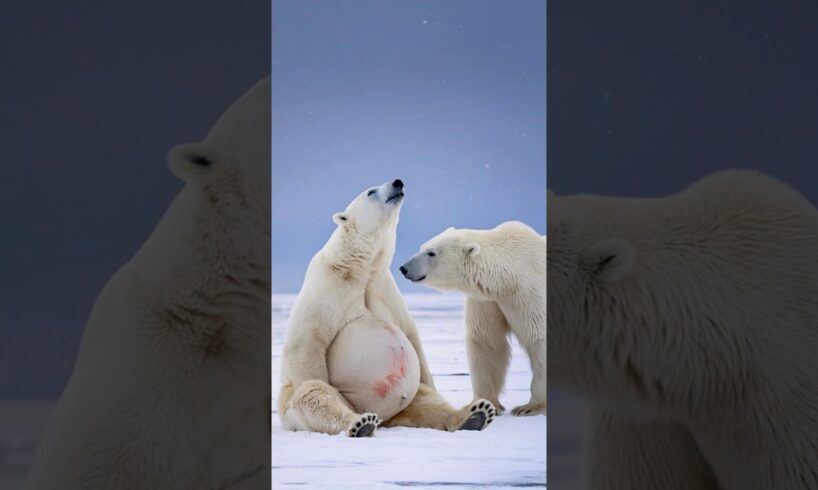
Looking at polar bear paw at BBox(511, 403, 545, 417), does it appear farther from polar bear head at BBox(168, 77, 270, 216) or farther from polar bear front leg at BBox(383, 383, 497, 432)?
polar bear head at BBox(168, 77, 270, 216)

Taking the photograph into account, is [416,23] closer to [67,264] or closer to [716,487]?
[67,264]

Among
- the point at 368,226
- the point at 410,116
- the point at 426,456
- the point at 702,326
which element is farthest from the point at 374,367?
the point at 702,326

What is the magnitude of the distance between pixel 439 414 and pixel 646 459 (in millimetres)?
1383

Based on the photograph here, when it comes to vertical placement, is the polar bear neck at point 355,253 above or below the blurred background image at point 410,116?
below

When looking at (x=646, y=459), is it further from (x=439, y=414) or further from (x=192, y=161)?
(x=439, y=414)

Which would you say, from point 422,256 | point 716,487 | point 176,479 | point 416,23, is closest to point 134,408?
point 176,479

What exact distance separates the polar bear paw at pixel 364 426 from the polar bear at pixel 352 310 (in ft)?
0.41

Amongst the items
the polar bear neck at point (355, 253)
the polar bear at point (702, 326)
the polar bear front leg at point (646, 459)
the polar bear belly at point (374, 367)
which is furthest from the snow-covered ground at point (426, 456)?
the polar bear at point (702, 326)

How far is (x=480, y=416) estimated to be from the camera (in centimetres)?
284

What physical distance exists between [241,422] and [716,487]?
0.99 meters

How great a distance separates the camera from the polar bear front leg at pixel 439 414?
2.84 m

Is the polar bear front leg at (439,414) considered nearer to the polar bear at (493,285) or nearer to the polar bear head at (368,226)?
the polar bear at (493,285)

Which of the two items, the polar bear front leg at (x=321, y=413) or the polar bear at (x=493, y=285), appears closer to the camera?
the polar bear front leg at (x=321, y=413)

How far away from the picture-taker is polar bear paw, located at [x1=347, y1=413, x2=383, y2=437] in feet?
9.05
